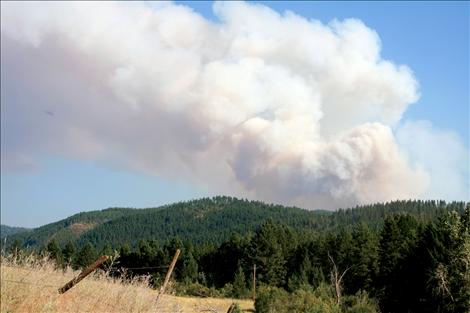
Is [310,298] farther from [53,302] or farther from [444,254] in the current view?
[53,302]

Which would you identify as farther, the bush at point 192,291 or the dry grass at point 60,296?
the bush at point 192,291

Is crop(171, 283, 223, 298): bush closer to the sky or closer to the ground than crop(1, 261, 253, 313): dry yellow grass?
closer to the ground

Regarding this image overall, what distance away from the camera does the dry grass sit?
841 cm

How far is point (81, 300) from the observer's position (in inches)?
377

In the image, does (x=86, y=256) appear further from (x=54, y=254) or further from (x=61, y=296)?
(x=61, y=296)

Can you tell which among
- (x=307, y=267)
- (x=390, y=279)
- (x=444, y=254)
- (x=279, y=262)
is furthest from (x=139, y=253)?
(x=444, y=254)

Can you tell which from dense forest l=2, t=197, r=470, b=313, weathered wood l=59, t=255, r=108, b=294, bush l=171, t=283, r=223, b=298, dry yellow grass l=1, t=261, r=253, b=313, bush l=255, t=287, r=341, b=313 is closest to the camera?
dry yellow grass l=1, t=261, r=253, b=313

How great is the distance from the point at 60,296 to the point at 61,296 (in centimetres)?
7

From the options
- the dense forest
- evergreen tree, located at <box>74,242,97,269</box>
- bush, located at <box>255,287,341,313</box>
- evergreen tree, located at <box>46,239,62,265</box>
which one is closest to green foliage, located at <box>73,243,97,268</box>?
evergreen tree, located at <box>74,242,97,269</box>

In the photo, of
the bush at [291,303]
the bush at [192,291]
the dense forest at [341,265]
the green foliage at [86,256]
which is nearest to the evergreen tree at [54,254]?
the dense forest at [341,265]

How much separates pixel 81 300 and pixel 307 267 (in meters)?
71.9

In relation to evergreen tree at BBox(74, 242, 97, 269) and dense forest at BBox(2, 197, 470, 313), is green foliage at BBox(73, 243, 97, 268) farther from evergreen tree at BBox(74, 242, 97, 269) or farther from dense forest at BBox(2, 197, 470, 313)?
dense forest at BBox(2, 197, 470, 313)

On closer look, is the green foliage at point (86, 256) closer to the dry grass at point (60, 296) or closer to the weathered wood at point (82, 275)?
the dry grass at point (60, 296)

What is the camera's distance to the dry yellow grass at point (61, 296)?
841 centimetres
